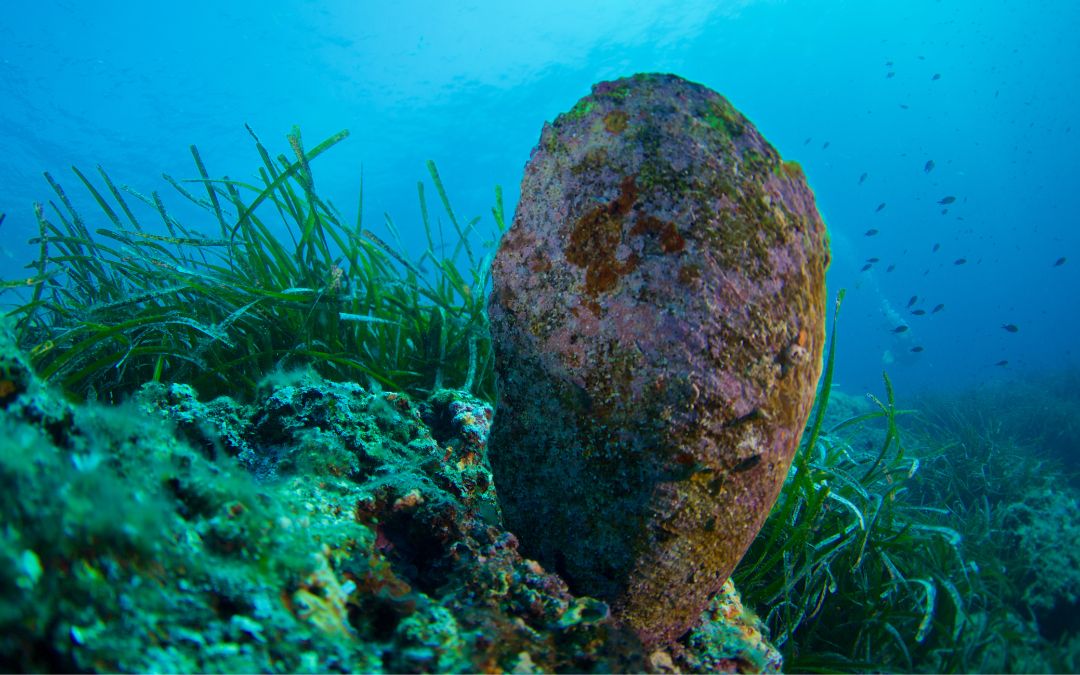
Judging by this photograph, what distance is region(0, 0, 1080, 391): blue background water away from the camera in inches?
1794

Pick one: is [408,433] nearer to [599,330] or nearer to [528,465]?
[528,465]

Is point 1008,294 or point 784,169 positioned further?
point 1008,294

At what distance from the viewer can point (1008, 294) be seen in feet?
370

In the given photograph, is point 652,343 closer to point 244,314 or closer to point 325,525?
Answer: point 325,525

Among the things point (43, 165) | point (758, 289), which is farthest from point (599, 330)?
point (43, 165)

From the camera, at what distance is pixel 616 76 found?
2623 inches

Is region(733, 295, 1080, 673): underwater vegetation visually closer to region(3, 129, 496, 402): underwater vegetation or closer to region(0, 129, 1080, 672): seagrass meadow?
region(0, 129, 1080, 672): seagrass meadow

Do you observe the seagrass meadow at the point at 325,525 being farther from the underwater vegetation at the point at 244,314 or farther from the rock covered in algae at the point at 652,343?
the rock covered in algae at the point at 652,343

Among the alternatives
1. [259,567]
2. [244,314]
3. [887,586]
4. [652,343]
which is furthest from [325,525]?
[887,586]

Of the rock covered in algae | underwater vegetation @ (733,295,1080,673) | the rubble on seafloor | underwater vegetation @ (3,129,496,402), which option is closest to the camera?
the rubble on seafloor

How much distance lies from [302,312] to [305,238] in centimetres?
52

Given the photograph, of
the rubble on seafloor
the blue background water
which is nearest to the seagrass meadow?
the rubble on seafloor

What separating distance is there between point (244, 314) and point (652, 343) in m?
2.56

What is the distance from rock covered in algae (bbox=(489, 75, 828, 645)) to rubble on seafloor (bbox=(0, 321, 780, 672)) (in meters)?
0.21
